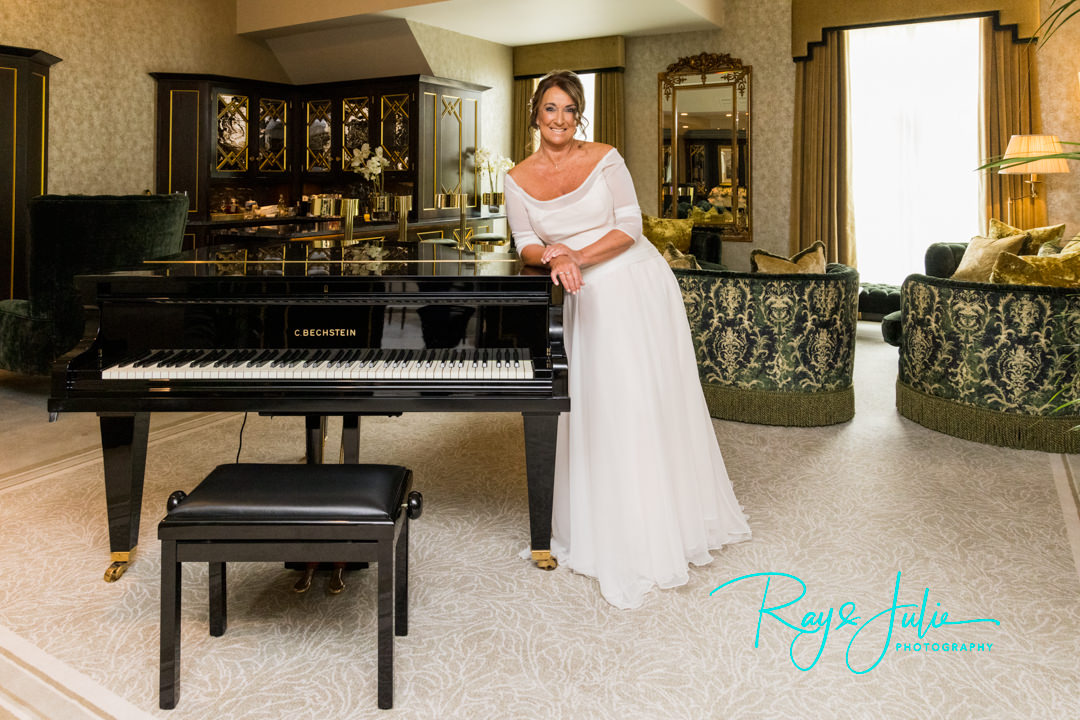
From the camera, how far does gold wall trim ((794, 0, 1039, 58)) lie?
6.77 meters

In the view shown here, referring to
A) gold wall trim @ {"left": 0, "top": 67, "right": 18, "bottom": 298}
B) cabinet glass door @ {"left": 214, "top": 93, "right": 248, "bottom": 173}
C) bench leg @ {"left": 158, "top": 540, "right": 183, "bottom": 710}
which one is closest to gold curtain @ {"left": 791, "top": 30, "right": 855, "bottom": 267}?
cabinet glass door @ {"left": 214, "top": 93, "right": 248, "bottom": 173}

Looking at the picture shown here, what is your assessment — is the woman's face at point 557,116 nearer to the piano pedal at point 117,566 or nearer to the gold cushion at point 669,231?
the piano pedal at point 117,566

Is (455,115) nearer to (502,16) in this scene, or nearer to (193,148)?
(502,16)

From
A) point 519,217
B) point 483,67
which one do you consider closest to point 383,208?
point 483,67

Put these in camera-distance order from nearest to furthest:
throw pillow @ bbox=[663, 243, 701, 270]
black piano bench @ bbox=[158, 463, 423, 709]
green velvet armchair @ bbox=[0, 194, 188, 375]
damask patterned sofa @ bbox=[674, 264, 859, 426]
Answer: black piano bench @ bbox=[158, 463, 423, 709], damask patterned sofa @ bbox=[674, 264, 859, 426], green velvet armchair @ bbox=[0, 194, 188, 375], throw pillow @ bbox=[663, 243, 701, 270]

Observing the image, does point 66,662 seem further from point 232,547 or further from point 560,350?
point 560,350

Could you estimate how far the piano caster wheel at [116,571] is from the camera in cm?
248

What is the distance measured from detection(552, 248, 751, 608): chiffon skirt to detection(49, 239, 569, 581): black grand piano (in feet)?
0.60

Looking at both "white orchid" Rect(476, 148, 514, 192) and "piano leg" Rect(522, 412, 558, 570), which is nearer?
"piano leg" Rect(522, 412, 558, 570)

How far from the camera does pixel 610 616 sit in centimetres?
229

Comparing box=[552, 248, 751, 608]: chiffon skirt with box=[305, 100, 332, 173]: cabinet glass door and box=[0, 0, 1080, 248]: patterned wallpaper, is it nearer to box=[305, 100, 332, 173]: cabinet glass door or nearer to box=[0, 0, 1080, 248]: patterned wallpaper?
box=[0, 0, 1080, 248]: patterned wallpaper

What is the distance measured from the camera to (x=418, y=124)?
25.3 ft

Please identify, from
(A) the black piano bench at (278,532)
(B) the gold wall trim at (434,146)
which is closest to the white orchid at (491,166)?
(B) the gold wall trim at (434,146)

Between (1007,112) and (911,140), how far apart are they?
0.80m
